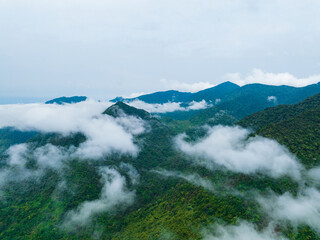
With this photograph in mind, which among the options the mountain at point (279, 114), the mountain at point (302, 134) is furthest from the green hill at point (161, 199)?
the mountain at point (279, 114)

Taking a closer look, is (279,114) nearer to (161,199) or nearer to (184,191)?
(184,191)

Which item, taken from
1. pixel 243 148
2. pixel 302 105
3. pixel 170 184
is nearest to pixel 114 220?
pixel 170 184

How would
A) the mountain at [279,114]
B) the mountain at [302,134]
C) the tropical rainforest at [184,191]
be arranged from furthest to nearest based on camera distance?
1. the mountain at [279,114]
2. the mountain at [302,134]
3. the tropical rainforest at [184,191]

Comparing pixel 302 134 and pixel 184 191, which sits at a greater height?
pixel 302 134

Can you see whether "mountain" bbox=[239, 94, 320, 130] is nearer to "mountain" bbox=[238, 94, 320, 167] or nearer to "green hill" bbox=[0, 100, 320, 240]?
"mountain" bbox=[238, 94, 320, 167]

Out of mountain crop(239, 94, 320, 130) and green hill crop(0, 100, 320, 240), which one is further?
mountain crop(239, 94, 320, 130)

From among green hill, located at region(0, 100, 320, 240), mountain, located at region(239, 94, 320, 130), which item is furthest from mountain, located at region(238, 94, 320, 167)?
green hill, located at region(0, 100, 320, 240)

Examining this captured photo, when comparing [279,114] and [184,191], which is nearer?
[184,191]

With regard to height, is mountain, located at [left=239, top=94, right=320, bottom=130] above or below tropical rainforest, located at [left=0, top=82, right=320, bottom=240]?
above

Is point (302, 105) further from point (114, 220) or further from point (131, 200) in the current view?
point (114, 220)

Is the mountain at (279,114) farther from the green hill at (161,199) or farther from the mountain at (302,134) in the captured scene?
the green hill at (161,199)

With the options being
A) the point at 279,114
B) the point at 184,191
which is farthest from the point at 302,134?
the point at 184,191

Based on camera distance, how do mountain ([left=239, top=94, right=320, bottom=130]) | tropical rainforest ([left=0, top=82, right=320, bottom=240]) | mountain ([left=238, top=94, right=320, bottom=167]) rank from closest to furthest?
tropical rainforest ([left=0, top=82, right=320, bottom=240])
mountain ([left=238, top=94, right=320, bottom=167])
mountain ([left=239, top=94, right=320, bottom=130])
